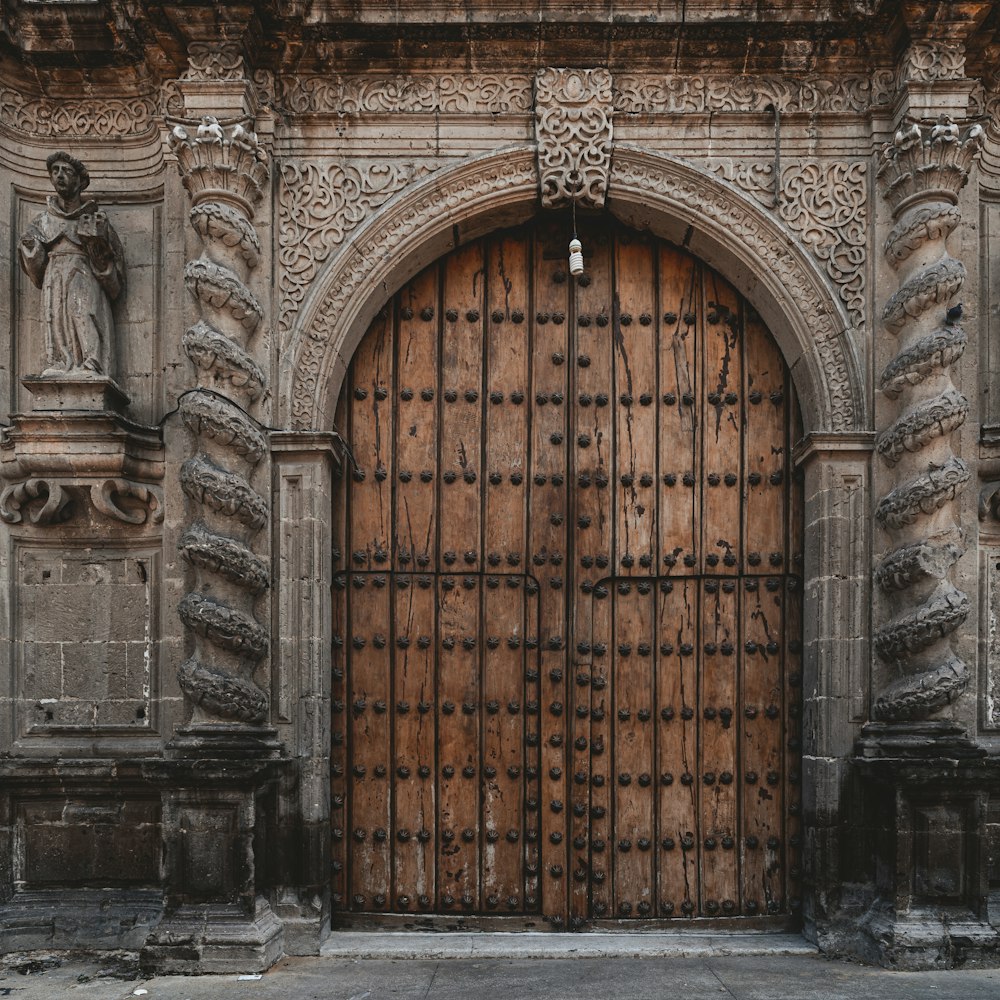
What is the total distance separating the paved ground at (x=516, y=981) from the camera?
14.5 ft

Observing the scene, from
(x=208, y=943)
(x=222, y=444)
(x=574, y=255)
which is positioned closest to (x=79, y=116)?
(x=222, y=444)

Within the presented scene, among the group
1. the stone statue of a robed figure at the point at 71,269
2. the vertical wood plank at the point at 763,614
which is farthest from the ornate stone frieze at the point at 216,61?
the vertical wood plank at the point at 763,614

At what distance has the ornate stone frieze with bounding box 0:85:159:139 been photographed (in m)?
5.60

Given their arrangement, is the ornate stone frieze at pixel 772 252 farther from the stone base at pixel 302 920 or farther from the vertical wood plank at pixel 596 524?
the stone base at pixel 302 920

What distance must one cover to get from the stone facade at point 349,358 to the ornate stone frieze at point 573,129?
2 centimetres

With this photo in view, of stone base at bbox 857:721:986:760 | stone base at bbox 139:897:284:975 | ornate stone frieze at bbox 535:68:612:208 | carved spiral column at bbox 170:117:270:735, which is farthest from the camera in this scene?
ornate stone frieze at bbox 535:68:612:208

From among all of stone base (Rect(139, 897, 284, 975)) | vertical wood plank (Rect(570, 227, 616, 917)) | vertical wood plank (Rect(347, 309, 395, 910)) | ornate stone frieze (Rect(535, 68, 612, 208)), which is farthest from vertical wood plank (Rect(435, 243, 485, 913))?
stone base (Rect(139, 897, 284, 975))

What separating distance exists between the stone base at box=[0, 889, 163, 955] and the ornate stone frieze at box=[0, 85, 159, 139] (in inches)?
155

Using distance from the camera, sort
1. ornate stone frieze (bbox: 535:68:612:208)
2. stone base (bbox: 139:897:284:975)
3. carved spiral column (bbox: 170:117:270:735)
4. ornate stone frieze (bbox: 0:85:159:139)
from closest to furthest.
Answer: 1. stone base (bbox: 139:897:284:975)
2. carved spiral column (bbox: 170:117:270:735)
3. ornate stone frieze (bbox: 535:68:612:208)
4. ornate stone frieze (bbox: 0:85:159:139)

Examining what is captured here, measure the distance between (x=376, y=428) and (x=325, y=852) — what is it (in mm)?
2165

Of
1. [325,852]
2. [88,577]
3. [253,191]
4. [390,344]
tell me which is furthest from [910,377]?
[88,577]

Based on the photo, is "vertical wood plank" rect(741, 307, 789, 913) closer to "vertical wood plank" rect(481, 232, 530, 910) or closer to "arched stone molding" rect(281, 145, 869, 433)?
"arched stone molding" rect(281, 145, 869, 433)

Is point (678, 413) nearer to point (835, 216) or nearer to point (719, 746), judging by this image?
point (835, 216)

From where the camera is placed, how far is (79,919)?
5160 millimetres
